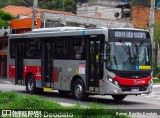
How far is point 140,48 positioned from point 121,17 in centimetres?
4095

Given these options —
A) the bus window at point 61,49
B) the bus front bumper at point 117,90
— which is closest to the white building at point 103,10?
the bus window at point 61,49

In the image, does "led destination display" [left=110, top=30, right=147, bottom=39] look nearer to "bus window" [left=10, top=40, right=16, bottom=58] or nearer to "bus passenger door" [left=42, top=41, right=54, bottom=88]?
"bus passenger door" [left=42, top=41, right=54, bottom=88]

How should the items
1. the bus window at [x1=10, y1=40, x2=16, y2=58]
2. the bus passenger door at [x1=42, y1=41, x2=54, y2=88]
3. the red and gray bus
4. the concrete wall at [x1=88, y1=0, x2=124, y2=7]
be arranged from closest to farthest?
the red and gray bus
the bus passenger door at [x1=42, y1=41, x2=54, y2=88]
the bus window at [x1=10, y1=40, x2=16, y2=58]
the concrete wall at [x1=88, y1=0, x2=124, y2=7]

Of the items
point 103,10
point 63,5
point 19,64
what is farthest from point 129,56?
point 63,5

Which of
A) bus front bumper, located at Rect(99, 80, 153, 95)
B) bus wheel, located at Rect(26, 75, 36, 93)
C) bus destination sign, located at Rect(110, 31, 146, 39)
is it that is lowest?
bus wheel, located at Rect(26, 75, 36, 93)

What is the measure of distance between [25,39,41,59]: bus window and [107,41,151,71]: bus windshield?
5.18 m

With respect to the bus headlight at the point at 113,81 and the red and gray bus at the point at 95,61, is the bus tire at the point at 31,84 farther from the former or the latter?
the bus headlight at the point at 113,81

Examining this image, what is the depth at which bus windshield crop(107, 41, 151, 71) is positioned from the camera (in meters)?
17.2

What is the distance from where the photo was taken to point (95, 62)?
17.7 meters

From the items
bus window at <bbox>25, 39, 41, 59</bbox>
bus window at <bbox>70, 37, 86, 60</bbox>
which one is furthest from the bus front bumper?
bus window at <bbox>25, 39, 41, 59</bbox>

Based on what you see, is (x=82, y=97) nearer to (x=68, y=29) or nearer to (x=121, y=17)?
(x=68, y=29)

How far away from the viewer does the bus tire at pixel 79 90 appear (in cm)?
1816

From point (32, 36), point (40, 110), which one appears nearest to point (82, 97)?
point (32, 36)

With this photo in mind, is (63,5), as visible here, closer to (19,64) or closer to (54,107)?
(19,64)
